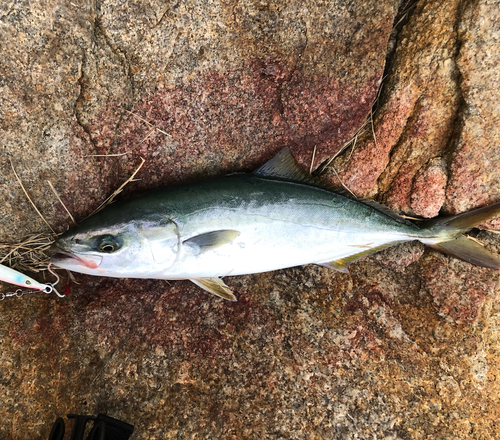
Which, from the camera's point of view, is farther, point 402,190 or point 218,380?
point 402,190

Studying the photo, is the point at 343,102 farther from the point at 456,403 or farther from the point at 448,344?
the point at 456,403

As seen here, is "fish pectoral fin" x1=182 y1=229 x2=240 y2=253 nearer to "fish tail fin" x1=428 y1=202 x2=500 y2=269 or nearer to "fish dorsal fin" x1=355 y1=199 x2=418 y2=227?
"fish dorsal fin" x1=355 y1=199 x2=418 y2=227

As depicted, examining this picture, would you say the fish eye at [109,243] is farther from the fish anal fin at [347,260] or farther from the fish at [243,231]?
the fish anal fin at [347,260]

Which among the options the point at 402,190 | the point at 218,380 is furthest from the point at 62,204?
the point at 402,190

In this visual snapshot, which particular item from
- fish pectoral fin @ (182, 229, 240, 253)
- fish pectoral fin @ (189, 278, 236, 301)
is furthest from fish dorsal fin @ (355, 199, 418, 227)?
fish pectoral fin @ (189, 278, 236, 301)

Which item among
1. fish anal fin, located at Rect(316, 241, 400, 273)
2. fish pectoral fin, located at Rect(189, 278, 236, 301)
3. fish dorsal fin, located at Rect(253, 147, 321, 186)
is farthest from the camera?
fish anal fin, located at Rect(316, 241, 400, 273)

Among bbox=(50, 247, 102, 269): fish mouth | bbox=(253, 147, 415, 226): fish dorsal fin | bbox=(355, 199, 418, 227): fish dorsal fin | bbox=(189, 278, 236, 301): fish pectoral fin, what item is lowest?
bbox=(189, 278, 236, 301): fish pectoral fin

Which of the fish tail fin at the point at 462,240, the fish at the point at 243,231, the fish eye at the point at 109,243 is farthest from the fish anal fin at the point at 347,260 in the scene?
the fish eye at the point at 109,243

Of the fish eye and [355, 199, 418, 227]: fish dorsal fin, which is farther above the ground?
[355, 199, 418, 227]: fish dorsal fin
